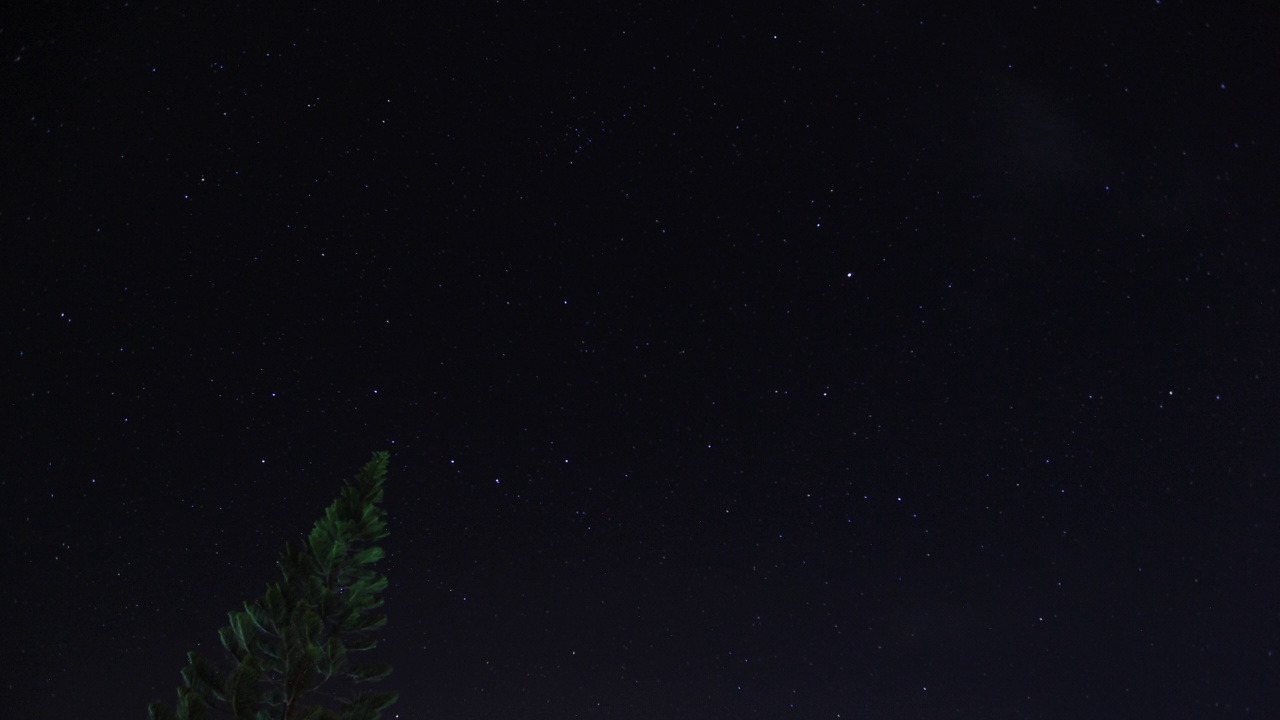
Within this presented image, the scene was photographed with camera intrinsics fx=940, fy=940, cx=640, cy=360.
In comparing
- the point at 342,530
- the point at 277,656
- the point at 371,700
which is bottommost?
the point at 371,700

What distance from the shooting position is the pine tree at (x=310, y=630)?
10407 millimetres

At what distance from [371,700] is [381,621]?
2.99ft

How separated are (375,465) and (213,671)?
2.88 meters

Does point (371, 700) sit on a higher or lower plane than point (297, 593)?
lower

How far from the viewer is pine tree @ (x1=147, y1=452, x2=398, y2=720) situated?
410 inches

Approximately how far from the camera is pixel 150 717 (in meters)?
10.4

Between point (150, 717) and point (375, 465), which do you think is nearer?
point (150, 717)

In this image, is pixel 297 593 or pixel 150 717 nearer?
pixel 150 717

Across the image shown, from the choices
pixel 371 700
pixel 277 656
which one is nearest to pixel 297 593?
pixel 277 656

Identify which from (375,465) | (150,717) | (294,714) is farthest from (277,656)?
(375,465)

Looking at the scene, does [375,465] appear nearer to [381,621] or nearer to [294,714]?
[381,621]

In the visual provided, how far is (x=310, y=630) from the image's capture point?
35.2 ft

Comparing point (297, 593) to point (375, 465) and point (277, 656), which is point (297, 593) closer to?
point (277, 656)

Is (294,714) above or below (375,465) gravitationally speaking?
below
